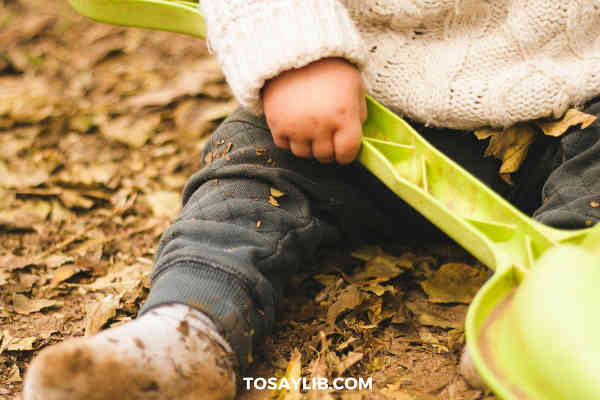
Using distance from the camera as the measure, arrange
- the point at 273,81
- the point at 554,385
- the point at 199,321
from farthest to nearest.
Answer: the point at 273,81 < the point at 199,321 < the point at 554,385

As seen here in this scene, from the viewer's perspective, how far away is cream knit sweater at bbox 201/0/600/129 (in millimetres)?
908

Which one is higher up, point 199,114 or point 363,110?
point 363,110

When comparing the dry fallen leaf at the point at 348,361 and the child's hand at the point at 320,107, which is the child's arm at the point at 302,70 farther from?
the dry fallen leaf at the point at 348,361

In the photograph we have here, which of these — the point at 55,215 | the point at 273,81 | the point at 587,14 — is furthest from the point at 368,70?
the point at 55,215

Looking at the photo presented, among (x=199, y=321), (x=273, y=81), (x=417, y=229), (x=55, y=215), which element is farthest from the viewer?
(x=55, y=215)

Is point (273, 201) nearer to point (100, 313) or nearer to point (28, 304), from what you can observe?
point (100, 313)

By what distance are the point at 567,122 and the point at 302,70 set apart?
0.48m

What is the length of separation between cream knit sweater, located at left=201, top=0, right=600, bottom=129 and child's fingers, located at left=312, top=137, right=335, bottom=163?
0.12 meters

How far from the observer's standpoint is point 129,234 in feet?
4.60

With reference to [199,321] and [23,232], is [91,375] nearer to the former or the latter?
[199,321]

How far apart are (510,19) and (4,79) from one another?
5.90 ft

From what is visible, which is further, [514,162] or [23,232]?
[23,232]

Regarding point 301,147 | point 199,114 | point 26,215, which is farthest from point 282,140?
point 199,114

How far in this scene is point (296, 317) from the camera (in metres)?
1.03
